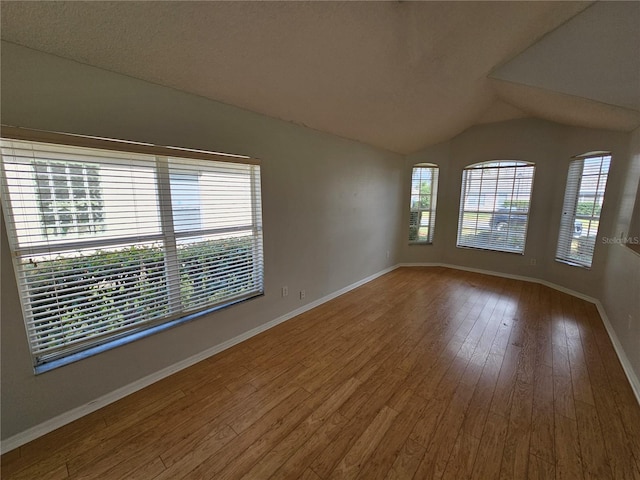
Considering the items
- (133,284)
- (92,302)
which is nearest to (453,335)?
(133,284)

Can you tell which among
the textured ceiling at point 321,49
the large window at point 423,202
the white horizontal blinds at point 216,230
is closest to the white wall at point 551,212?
the large window at point 423,202

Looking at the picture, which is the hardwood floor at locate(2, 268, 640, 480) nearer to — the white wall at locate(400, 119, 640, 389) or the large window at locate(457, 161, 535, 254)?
the white wall at locate(400, 119, 640, 389)

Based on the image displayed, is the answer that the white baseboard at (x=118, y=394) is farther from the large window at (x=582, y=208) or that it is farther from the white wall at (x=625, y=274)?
the large window at (x=582, y=208)

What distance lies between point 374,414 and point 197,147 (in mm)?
2359

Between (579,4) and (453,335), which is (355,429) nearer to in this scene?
(453,335)

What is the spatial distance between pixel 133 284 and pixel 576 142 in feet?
18.4

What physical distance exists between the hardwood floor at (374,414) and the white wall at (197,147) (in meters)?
0.22

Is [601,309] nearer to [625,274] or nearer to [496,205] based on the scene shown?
[625,274]

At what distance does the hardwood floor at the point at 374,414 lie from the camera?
4.53 ft

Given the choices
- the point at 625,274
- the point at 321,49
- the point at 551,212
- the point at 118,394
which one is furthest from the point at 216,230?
the point at 551,212

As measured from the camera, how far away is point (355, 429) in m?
1.60

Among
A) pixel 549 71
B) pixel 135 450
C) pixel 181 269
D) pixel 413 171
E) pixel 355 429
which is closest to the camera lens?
pixel 135 450

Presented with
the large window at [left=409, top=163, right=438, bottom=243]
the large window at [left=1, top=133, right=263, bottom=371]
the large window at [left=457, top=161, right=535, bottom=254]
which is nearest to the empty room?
the large window at [left=1, top=133, right=263, bottom=371]

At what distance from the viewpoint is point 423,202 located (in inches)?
203
